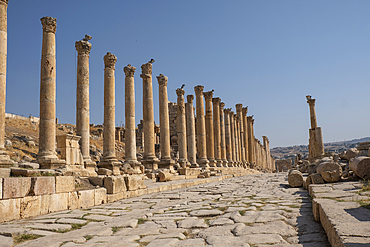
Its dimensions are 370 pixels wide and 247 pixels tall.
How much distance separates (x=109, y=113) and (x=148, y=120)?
332cm

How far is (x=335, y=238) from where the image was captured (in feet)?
11.0

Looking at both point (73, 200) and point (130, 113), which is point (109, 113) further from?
point (73, 200)

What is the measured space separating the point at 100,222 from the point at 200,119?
22.2 m

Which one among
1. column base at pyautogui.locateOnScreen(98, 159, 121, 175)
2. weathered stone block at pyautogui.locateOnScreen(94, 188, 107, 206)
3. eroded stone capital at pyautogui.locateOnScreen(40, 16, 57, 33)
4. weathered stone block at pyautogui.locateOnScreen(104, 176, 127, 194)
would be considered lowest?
weathered stone block at pyautogui.locateOnScreen(94, 188, 107, 206)

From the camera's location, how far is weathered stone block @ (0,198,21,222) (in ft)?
20.2

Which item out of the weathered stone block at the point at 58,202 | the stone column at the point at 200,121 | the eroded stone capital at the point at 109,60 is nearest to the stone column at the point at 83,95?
the eroded stone capital at the point at 109,60

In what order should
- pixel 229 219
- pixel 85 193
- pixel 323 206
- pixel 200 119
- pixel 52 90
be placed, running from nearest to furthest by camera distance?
pixel 323 206
pixel 229 219
pixel 85 193
pixel 52 90
pixel 200 119

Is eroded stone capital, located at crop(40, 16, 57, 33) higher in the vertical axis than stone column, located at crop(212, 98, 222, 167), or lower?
higher

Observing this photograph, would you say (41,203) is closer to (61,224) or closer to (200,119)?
(61,224)

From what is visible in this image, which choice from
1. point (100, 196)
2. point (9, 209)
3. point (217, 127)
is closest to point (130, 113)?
point (100, 196)

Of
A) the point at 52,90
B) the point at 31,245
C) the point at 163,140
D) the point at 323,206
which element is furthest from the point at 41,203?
the point at 163,140

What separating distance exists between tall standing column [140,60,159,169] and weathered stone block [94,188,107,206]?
422 inches

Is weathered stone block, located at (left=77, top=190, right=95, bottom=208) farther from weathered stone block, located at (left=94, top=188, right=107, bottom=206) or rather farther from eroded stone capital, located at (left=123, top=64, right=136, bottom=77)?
eroded stone capital, located at (left=123, top=64, right=136, bottom=77)

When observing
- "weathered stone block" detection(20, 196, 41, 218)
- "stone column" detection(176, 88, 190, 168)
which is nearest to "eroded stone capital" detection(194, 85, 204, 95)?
"stone column" detection(176, 88, 190, 168)
